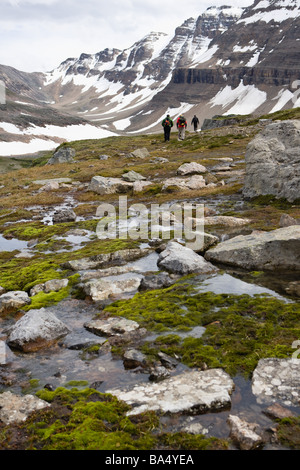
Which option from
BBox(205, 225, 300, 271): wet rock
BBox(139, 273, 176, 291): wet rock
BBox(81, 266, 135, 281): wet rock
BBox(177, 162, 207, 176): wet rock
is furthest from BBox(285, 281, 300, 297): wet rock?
BBox(177, 162, 207, 176): wet rock

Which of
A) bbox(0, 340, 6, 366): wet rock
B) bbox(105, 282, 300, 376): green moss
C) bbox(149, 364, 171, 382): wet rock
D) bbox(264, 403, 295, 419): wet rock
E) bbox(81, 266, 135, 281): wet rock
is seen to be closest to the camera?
bbox(264, 403, 295, 419): wet rock

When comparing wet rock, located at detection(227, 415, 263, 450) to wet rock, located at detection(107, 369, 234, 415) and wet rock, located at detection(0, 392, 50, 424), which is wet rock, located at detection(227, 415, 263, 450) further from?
wet rock, located at detection(0, 392, 50, 424)

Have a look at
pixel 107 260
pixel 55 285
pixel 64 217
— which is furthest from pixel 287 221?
pixel 64 217

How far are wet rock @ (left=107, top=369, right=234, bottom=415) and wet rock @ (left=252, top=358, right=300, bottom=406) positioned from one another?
21.1 inches

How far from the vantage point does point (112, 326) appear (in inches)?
387

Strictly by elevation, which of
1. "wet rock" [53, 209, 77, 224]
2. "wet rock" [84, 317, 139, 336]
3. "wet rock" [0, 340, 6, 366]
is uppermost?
"wet rock" [53, 209, 77, 224]

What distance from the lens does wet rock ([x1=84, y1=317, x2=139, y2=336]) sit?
9.62 m

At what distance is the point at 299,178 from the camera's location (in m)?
20.3

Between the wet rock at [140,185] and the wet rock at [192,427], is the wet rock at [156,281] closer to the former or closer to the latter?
the wet rock at [192,427]

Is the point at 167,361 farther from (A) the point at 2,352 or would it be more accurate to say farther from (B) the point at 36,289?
(B) the point at 36,289

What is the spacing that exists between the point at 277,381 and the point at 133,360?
293 cm

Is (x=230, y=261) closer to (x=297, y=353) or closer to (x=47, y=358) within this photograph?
(x=297, y=353)

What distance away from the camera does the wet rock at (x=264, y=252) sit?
12.3 m

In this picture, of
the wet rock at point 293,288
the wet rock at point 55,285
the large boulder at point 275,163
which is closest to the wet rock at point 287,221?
the wet rock at point 293,288
